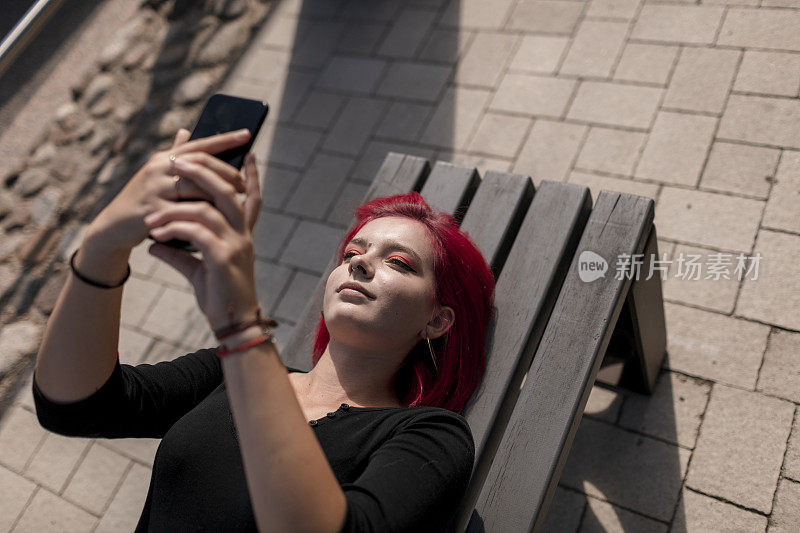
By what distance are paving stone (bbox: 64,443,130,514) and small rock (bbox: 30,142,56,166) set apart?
87.3 inches

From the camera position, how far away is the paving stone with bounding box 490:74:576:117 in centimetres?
376

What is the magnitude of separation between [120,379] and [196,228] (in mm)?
744

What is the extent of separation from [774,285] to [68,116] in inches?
179

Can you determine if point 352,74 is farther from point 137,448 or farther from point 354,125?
point 137,448

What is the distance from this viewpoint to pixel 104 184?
4312mm

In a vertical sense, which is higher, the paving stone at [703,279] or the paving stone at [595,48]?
the paving stone at [595,48]

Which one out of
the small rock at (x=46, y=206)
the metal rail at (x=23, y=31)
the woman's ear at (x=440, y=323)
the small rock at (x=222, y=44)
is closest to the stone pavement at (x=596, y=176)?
the small rock at (x=222, y=44)

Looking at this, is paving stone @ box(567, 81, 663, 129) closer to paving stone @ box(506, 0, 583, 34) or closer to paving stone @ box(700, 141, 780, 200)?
paving stone @ box(700, 141, 780, 200)

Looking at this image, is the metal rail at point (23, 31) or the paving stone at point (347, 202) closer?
the metal rail at point (23, 31)

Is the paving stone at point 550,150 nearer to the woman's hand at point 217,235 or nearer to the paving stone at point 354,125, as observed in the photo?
the paving stone at point 354,125

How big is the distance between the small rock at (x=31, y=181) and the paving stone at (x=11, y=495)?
1.90 metres

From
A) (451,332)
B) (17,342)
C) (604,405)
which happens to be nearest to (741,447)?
(604,405)

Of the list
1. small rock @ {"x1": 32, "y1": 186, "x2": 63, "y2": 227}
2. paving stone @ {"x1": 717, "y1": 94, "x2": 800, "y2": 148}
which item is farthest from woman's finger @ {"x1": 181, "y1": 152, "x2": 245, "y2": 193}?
small rock @ {"x1": 32, "y1": 186, "x2": 63, "y2": 227}

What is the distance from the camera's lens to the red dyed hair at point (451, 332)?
2.05 metres
